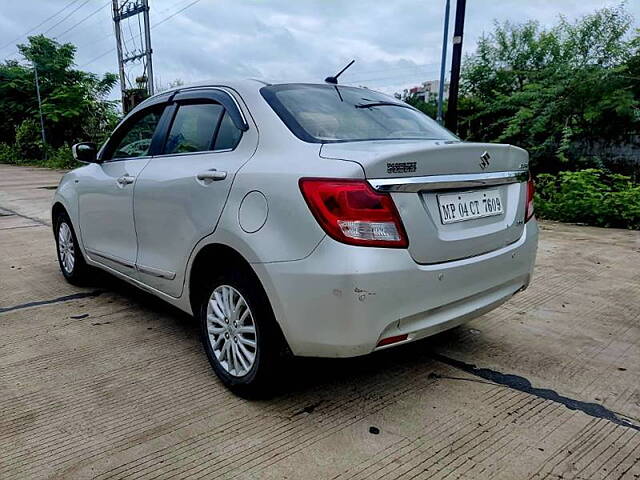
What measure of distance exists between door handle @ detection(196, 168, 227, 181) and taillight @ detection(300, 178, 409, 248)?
2.11ft

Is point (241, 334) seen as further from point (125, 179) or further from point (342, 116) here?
point (125, 179)

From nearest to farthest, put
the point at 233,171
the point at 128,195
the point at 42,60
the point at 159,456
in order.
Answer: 1. the point at 159,456
2. the point at 233,171
3. the point at 128,195
4. the point at 42,60

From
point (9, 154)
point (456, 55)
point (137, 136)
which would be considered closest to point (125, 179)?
point (137, 136)

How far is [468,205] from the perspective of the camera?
7.55 ft

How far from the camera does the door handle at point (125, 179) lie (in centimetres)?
321

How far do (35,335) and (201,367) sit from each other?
124 centimetres

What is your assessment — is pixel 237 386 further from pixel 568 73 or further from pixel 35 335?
pixel 568 73

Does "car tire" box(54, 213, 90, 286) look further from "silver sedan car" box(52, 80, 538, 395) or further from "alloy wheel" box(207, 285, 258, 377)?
"alloy wheel" box(207, 285, 258, 377)

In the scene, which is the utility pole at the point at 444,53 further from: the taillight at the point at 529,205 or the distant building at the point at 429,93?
the taillight at the point at 529,205

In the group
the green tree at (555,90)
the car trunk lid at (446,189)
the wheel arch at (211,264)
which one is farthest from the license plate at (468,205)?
the green tree at (555,90)

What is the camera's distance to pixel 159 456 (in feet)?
6.57

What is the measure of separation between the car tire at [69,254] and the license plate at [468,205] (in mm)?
3134

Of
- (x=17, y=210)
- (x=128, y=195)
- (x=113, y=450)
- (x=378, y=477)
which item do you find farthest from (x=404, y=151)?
(x=17, y=210)

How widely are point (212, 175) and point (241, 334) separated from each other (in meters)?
0.77
